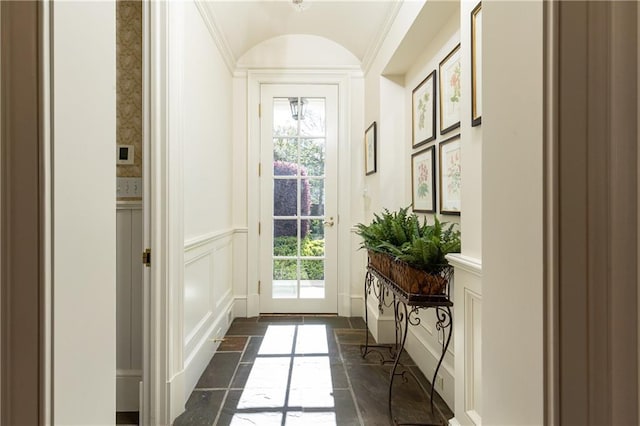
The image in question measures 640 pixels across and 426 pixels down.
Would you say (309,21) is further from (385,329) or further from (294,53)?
(385,329)

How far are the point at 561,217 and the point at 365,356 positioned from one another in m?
2.10

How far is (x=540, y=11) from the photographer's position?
48cm

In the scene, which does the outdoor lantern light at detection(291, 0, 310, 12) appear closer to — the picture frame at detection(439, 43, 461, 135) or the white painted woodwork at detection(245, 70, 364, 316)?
the white painted woodwork at detection(245, 70, 364, 316)

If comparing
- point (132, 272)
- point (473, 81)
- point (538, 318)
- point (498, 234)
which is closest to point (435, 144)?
point (473, 81)

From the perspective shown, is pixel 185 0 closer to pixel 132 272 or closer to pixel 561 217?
pixel 132 272

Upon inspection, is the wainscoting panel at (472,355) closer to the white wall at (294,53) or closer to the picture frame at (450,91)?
the picture frame at (450,91)

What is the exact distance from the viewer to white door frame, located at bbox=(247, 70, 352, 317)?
10.4ft

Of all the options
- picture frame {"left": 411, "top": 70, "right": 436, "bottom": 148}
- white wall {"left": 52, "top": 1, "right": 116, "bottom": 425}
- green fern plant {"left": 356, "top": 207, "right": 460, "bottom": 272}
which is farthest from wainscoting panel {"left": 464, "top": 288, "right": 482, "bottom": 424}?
white wall {"left": 52, "top": 1, "right": 116, "bottom": 425}

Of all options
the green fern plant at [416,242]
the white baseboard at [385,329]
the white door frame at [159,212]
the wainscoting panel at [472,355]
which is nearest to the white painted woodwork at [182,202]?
the white door frame at [159,212]

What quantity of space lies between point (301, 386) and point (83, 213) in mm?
1685

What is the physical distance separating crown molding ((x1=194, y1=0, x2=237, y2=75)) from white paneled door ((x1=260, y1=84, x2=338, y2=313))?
0.37m

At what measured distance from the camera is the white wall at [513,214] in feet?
1.64

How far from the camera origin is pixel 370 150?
287 centimetres

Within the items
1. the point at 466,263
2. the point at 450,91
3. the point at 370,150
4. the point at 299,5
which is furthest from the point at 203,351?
the point at 299,5
